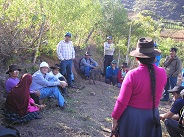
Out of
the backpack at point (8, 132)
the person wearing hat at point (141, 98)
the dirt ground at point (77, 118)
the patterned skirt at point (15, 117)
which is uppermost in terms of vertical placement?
the person wearing hat at point (141, 98)

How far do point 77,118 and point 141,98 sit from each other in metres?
3.02

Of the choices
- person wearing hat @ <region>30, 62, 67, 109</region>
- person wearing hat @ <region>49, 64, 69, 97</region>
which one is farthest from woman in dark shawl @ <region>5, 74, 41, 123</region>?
person wearing hat @ <region>49, 64, 69, 97</region>

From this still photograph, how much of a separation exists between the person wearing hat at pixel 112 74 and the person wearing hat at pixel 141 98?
6679 mm

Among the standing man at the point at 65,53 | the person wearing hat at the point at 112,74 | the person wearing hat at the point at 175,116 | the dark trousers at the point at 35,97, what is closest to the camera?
the person wearing hat at the point at 175,116

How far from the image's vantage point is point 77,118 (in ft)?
17.8

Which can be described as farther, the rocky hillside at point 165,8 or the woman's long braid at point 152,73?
the rocky hillside at point 165,8

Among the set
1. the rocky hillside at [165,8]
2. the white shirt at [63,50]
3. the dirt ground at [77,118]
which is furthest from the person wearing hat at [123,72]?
the rocky hillside at [165,8]

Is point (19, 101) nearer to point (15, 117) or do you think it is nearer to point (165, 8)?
point (15, 117)

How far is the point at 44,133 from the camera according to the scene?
173 inches

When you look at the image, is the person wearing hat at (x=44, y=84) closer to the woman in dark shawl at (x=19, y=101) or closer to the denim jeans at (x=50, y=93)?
the denim jeans at (x=50, y=93)

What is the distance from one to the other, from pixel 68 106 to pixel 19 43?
227 cm

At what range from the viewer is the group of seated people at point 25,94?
4625mm

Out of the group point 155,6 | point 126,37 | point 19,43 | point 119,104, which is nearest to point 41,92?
point 19,43

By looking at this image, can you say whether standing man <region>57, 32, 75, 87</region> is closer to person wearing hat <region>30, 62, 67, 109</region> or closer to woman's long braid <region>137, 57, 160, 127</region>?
person wearing hat <region>30, 62, 67, 109</region>
